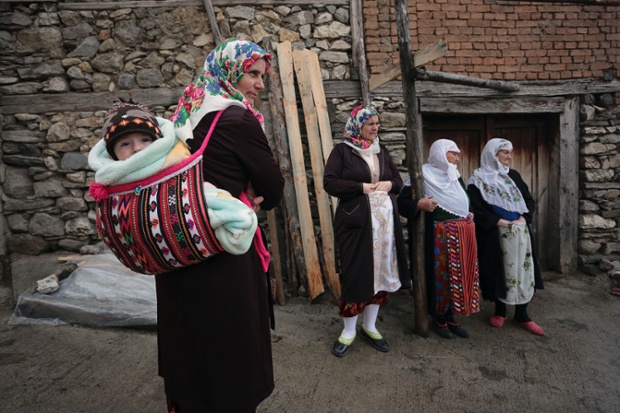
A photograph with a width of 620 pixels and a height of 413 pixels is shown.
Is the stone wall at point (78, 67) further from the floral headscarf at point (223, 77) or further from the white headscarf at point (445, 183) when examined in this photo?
the floral headscarf at point (223, 77)

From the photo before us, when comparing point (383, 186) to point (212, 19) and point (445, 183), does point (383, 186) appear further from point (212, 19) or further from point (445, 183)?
point (212, 19)

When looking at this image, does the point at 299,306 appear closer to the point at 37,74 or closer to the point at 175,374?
the point at 175,374

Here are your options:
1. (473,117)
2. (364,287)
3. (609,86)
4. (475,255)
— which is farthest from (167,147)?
(609,86)

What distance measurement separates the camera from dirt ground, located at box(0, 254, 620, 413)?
2412 millimetres

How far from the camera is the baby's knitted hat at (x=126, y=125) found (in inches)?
51.3

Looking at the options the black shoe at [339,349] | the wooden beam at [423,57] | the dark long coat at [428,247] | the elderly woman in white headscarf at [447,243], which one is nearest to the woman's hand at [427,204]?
the elderly woman in white headscarf at [447,243]

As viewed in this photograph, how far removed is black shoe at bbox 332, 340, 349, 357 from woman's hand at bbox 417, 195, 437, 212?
123 cm

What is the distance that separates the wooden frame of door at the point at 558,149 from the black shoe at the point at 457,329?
2.24 m

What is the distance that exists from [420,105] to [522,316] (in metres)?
2.39

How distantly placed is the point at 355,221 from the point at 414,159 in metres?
0.72

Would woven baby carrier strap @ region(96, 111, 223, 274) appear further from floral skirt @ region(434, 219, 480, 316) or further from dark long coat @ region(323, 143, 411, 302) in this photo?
floral skirt @ region(434, 219, 480, 316)

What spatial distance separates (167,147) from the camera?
50.7 inches

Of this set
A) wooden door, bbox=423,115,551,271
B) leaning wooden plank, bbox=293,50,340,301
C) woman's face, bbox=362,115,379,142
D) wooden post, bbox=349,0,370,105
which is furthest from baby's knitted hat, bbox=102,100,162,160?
wooden door, bbox=423,115,551,271

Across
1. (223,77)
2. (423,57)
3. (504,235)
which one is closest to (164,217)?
(223,77)
